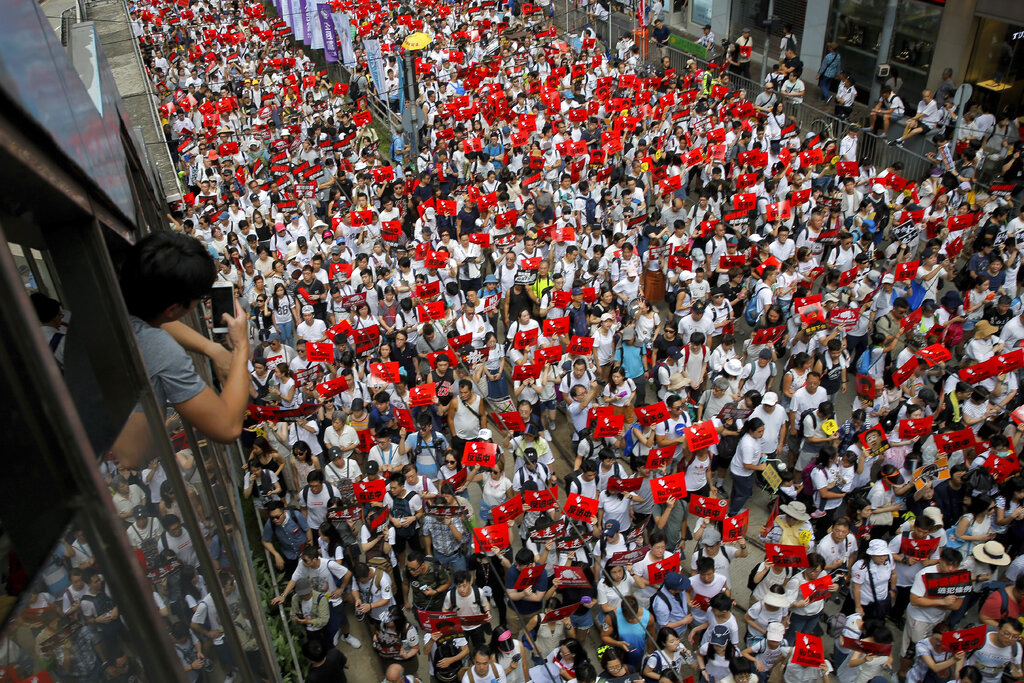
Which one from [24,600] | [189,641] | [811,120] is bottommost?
[811,120]

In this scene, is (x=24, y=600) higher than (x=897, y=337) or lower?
higher

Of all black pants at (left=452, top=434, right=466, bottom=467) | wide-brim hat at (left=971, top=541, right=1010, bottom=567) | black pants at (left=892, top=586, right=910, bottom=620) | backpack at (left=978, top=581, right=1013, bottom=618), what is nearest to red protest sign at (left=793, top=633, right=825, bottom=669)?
backpack at (left=978, top=581, right=1013, bottom=618)

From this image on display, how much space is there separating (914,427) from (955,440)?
15.2 inches

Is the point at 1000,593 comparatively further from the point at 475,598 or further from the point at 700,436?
the point at 475,598

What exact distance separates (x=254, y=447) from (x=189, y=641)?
25.4ft

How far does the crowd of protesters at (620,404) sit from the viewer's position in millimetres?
7184

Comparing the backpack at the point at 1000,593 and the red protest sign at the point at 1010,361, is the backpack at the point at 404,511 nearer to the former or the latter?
the backpack at the point at 1000,593

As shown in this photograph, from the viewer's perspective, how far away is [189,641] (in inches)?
70.0

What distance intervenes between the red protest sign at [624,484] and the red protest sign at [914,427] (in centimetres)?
275

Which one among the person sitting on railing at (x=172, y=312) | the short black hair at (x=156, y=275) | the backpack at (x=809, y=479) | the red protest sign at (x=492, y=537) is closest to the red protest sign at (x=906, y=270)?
the backpack at (x=809, y=479)

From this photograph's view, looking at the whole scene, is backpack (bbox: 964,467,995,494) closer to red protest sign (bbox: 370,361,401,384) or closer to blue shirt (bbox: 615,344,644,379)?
blue shirt (bbox: 615,344,644,379)

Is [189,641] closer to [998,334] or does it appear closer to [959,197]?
[998,334]

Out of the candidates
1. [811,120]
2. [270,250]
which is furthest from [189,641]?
[811,120]

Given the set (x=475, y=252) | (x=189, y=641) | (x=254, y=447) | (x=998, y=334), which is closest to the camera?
(x=189, y=641)
